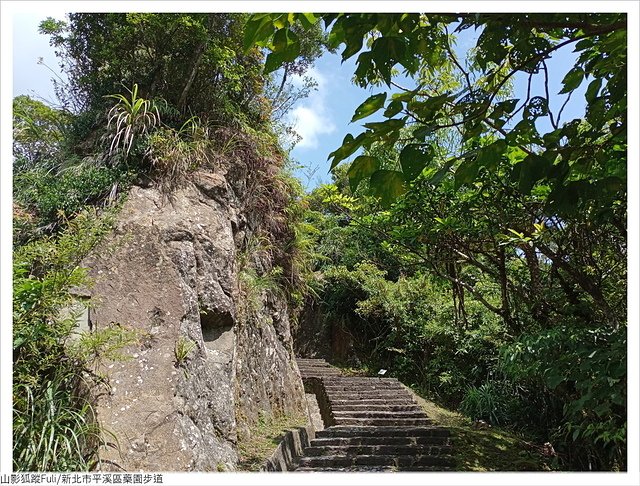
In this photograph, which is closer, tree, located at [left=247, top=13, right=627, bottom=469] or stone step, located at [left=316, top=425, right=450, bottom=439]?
tree, located at [left=247, top=13, right=627, bottom=469]

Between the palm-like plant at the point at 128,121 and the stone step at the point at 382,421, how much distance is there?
524 cm

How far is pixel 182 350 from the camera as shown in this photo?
4.52m

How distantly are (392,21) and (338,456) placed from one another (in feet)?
19.5

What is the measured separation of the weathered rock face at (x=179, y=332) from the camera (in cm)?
389

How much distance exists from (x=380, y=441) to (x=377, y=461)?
0.75m

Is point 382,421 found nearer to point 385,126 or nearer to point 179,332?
point 179,332

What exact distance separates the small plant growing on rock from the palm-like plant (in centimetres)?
245

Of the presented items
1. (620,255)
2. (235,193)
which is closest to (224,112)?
(235,193)

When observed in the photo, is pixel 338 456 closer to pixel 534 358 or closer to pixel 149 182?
pixel 534 358

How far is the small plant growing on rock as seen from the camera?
449 cm

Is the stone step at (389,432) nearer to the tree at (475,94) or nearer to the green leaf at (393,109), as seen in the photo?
the tree at (475,94)

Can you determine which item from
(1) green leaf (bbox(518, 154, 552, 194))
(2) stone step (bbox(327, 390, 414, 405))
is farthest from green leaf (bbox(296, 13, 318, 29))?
(2) stone step (bbox(327, 390, 414, 405))

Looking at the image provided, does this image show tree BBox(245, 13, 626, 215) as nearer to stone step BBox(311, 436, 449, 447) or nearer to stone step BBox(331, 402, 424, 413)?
stone step BBox(311, 436, 449, 447)

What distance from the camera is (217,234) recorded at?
19.7ft
